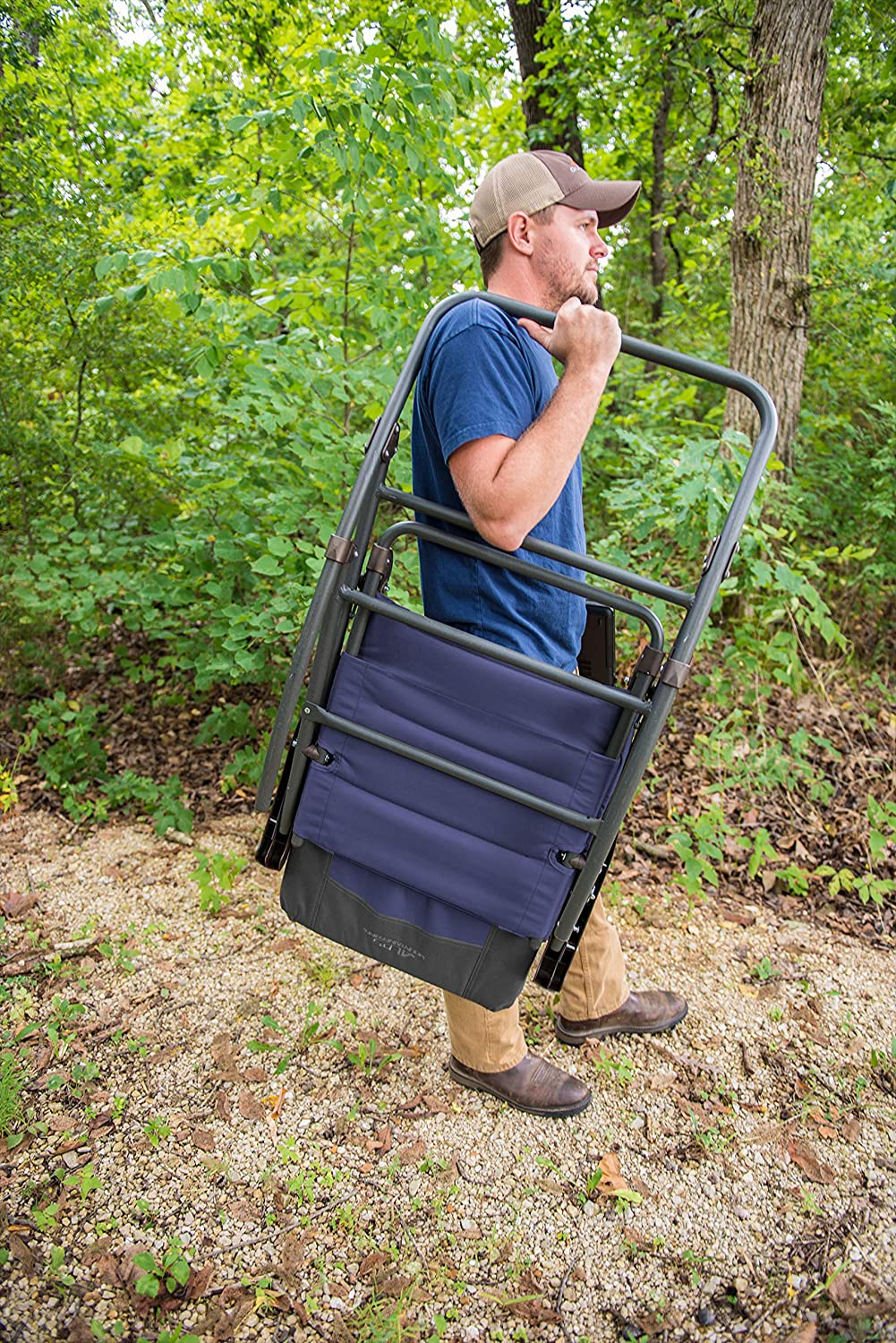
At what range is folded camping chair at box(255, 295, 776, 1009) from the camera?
1.71 metres

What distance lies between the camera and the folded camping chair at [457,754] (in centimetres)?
171

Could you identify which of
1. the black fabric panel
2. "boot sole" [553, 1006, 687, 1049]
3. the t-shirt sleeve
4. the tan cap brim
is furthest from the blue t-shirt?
"boot sole" [553, 1006, 687, 1049]

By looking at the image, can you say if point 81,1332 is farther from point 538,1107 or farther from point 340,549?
point 340,549

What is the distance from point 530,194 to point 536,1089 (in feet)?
7.30

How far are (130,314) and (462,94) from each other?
6.66 feet

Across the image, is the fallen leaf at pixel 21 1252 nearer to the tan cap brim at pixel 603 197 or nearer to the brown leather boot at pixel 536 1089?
the brown leather boot at pixel 536 1089

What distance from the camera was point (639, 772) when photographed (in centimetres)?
168

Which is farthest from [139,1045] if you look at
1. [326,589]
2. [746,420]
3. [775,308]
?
[775,308]

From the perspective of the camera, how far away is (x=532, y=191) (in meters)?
1.88

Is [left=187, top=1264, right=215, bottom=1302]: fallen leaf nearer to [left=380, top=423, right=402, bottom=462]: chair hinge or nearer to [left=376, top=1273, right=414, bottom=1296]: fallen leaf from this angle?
[left=376, top=1273, right=414, bottom=1296]: fallen leaf

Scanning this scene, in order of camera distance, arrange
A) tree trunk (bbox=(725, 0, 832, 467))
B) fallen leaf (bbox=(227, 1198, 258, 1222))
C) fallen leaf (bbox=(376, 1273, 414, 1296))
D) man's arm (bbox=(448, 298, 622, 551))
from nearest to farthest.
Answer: man's arm (bbox=(448, 298, 622, 551)), fallen leaf (bbox=(376, 1273, 414, 1296)), fallen leaf (bbox=(227, 1198, 258, 1222)), tree trunk (bbox=(725, 0, 832, 467))

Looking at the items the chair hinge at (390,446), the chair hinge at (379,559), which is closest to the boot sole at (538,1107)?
the chair hinge at (379,559)

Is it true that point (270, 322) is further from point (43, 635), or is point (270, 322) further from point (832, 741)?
point (832, 741)

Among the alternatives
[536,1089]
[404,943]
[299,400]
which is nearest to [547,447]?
[404,943]
